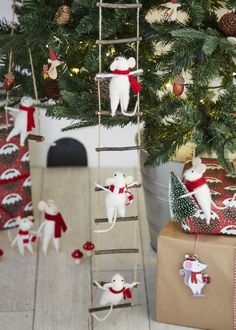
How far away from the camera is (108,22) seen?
1501 millimetres

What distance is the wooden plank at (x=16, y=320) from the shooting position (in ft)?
5.41

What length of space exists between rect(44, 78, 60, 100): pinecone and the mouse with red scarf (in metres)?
0.37

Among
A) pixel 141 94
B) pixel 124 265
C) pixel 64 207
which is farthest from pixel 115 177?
pixel 64 207

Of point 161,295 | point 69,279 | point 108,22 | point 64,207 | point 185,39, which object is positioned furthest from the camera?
point 64,207

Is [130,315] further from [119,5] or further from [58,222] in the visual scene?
[119,5]

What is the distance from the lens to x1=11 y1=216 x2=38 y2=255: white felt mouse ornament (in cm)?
192

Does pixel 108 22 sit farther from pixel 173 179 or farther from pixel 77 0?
pixel 173 179

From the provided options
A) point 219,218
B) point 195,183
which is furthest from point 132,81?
point 219,218

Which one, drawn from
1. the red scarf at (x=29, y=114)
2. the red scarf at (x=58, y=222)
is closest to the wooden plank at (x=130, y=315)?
the red scarf at (x=58, y=222)

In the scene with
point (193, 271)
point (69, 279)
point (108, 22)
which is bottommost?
point (69, 279)

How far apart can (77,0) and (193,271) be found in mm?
687

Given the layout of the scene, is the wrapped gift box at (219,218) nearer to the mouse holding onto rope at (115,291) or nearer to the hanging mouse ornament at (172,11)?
the mouse holding onto rope at (115,291)

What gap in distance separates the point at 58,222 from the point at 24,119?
1.07 feet

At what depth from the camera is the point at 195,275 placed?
5.08 ft
